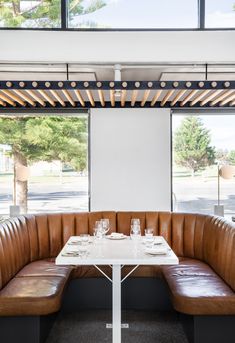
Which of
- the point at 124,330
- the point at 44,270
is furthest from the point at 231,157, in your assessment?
the point at 44,270

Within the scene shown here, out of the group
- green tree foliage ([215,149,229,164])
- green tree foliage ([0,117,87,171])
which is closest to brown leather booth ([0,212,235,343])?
green tree foliage ([0,117,87,171])

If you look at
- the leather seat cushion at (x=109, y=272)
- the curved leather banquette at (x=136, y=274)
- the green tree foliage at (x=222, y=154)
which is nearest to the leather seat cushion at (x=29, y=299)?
the curved leather banquette at (x=136, y=274)

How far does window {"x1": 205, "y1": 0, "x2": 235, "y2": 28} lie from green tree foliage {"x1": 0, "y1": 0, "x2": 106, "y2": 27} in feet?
4.56

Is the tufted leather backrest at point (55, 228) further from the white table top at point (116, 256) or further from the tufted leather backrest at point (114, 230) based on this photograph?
the white table top at point (116, 256)

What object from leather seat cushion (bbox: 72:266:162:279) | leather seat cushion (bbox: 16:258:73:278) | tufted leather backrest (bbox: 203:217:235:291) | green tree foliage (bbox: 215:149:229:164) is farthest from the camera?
green tree foliage (bbox: 215:149:229:164)

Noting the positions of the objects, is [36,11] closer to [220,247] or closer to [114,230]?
[114,230]

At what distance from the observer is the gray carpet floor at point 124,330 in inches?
133

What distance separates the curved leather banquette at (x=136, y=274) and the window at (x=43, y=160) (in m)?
1.52

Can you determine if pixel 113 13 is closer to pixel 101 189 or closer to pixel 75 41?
pixel 75 41

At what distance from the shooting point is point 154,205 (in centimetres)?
590

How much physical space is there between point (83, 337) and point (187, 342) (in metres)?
0.97

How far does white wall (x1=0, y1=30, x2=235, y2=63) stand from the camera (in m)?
4.39

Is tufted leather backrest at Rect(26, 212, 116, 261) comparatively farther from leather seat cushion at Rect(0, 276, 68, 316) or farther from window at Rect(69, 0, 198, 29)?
window at Rect(69, 0, 198, 29)

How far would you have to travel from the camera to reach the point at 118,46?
14.5 feet
